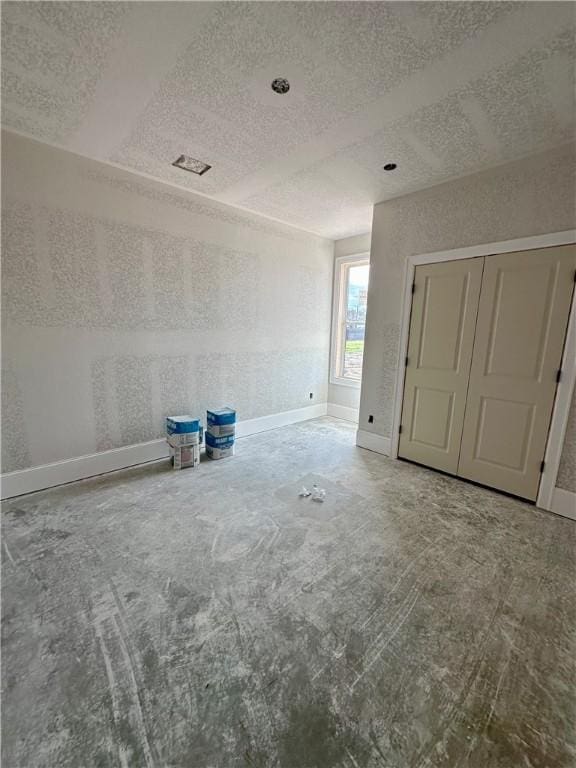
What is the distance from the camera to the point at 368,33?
146 cm

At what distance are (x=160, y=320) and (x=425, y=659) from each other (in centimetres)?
317

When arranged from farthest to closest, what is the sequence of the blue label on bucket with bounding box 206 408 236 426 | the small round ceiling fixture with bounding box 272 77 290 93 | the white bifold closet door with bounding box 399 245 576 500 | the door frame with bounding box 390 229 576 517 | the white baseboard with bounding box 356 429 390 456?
the white baseboard with bounding box 356 429 390 456, the blue label on bucket with bounding box 206 408 236 426, the white bifold closet door with bounding box 399 245 576 500, the door frame with bounding box 390 229 576 517, the small round ceiling fixture with bounding box 272 77 290 93

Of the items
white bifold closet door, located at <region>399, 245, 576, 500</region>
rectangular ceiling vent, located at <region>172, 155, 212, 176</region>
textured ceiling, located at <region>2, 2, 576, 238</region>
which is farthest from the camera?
rectangular ceiling vent, located at <region>172, 155, 212, 176</region>

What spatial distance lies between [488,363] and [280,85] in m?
2.53

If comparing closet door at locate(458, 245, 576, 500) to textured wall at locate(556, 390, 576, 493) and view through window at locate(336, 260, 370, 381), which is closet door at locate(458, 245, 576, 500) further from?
view through window at locate(336, 260, 370, 381)

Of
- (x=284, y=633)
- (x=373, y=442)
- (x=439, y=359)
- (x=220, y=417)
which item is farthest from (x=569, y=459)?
(x=220, y=417)

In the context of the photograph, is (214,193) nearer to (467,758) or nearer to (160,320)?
(160,320)

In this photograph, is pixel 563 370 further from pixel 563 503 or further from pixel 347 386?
pixel 347 386

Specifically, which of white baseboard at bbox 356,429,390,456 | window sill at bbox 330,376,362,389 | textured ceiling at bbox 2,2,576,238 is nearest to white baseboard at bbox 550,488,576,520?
white baseboard at bbox 356,429,390,456

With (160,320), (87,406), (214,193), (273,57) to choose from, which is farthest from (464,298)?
(87,406)

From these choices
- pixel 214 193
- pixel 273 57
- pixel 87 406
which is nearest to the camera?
pixel 273 57

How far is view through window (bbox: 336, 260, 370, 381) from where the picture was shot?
4805 millimetres

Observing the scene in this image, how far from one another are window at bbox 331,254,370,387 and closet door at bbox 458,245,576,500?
2071mm

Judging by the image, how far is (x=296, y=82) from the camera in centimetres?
175
